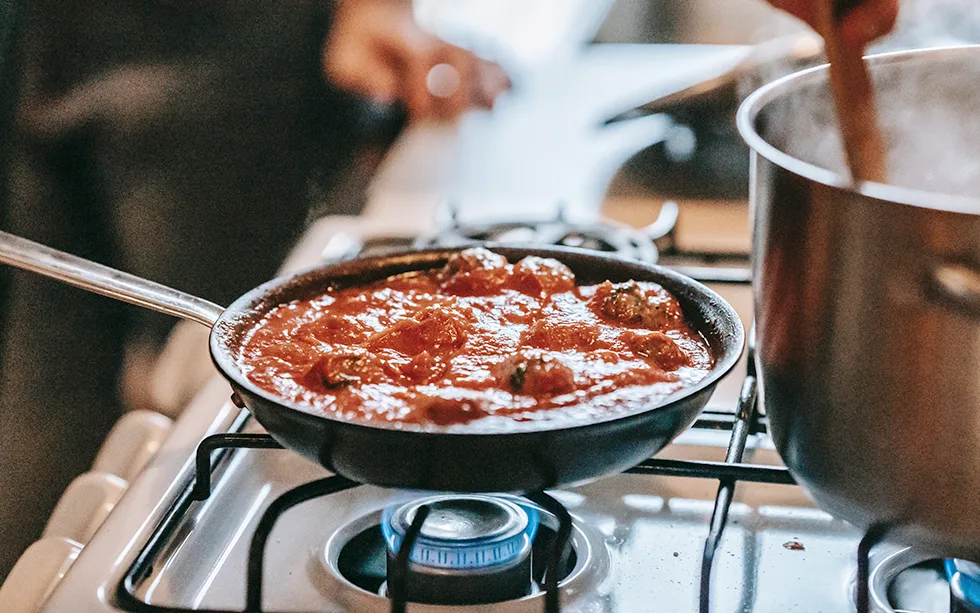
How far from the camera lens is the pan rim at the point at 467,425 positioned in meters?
0.66

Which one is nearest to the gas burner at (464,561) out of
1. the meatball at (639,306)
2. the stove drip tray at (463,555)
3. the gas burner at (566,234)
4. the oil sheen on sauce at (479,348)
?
the stove drip tray at (463,555)

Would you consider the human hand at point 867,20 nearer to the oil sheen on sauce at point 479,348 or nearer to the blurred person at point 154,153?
the oil sheen on sauce at point 479,348

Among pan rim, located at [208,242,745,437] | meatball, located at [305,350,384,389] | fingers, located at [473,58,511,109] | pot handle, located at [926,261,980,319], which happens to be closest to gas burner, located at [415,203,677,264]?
pan rim, located at [208,242,745,437]

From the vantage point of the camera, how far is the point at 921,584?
2.58ft

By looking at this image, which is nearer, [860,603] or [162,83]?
[860,603]

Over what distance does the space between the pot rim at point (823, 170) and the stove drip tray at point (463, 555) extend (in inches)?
13.0

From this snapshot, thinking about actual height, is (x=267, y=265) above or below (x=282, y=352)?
below

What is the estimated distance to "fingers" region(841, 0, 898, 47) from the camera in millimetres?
764

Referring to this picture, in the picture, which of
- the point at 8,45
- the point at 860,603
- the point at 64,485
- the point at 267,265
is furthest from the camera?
the point at 267,265

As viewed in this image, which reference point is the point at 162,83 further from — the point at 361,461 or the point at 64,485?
the point at 361,461

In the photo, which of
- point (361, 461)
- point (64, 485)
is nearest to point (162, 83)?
point (64, 485)

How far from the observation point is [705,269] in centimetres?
129

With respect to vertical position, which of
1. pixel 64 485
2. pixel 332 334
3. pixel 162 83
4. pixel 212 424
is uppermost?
pixel 162 83

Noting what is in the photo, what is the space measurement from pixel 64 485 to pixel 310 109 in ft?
3.39
